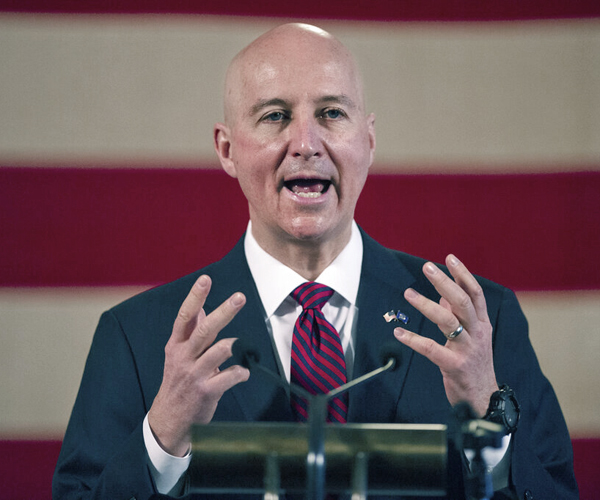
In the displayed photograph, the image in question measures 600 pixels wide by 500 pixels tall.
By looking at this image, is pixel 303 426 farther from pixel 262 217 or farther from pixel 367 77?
pixel 367 77

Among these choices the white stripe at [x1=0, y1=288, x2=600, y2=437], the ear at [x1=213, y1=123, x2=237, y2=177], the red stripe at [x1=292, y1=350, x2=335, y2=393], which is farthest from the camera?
the white stripe at [x1=0, y1=288, x2=600, y2=437]

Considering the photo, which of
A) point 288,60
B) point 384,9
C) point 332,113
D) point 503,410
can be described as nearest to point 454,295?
point 503,410

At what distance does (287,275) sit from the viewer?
1.38 metres

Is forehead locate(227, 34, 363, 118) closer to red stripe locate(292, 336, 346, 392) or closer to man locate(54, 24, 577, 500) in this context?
man locate(54, 24, 577, 500)

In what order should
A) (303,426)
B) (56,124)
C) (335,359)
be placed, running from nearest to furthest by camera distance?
(303,426) → (335,359) → (56,124)

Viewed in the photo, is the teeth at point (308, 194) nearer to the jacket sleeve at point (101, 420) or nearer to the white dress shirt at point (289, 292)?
the white dress shirt at point (289, 292)

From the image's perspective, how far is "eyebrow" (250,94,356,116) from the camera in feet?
4.44

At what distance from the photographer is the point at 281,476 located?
0.82 metres

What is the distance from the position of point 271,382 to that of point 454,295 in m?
0.43

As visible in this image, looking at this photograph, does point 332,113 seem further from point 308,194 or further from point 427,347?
point 427,347

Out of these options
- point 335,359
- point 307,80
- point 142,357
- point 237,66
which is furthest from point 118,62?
point 335,359

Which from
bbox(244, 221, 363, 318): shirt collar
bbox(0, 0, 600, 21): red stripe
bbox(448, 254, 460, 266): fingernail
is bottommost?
bbox(448, 254, 460, 266): fingernail

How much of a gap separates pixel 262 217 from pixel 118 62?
894 mm

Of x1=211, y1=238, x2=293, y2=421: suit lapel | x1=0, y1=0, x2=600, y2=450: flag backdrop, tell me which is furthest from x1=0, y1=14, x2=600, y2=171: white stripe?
x1=211, y1=238, x2=293, y2=421: suit lapel
